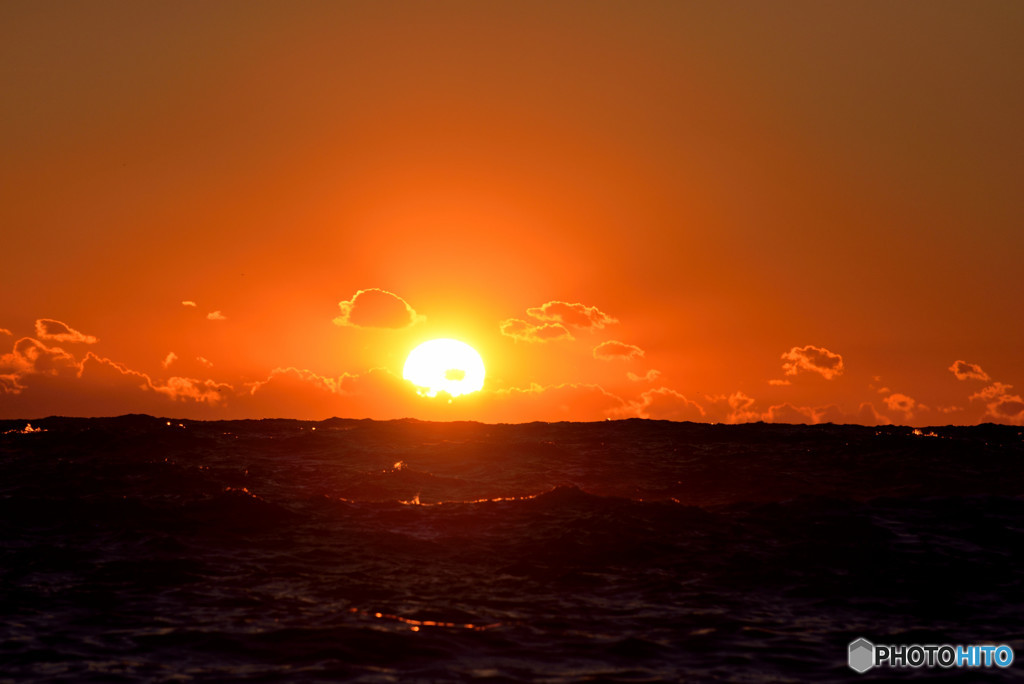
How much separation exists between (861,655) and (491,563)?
859 cm

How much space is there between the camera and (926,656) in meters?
13.2

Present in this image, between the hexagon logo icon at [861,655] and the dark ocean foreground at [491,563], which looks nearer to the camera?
the hexagon logo icon at [861,655]

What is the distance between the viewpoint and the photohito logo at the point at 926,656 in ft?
41.7

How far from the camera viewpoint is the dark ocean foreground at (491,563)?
41.7 feet

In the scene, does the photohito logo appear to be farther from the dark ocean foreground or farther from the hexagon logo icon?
the dark ocean foreground

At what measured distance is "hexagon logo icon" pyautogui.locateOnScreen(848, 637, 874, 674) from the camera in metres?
12.4

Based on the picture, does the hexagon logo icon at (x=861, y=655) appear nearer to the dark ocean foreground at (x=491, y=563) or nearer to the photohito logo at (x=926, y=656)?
the photohito logo at (x=926, y=656)

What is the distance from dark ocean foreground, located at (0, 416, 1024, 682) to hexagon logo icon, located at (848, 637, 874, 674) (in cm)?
18

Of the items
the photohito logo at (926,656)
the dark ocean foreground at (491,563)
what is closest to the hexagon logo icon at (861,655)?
the photohito logo at (926,656)

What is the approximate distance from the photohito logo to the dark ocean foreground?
25 centimetres

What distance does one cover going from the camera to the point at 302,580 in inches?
677

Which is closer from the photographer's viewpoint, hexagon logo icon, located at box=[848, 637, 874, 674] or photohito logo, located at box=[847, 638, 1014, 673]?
hexagon logo icon, located at box=[848, 637, 874, 674]

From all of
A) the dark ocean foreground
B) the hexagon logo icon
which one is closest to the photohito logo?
the hexagon logo icon

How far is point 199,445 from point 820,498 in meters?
26.0
